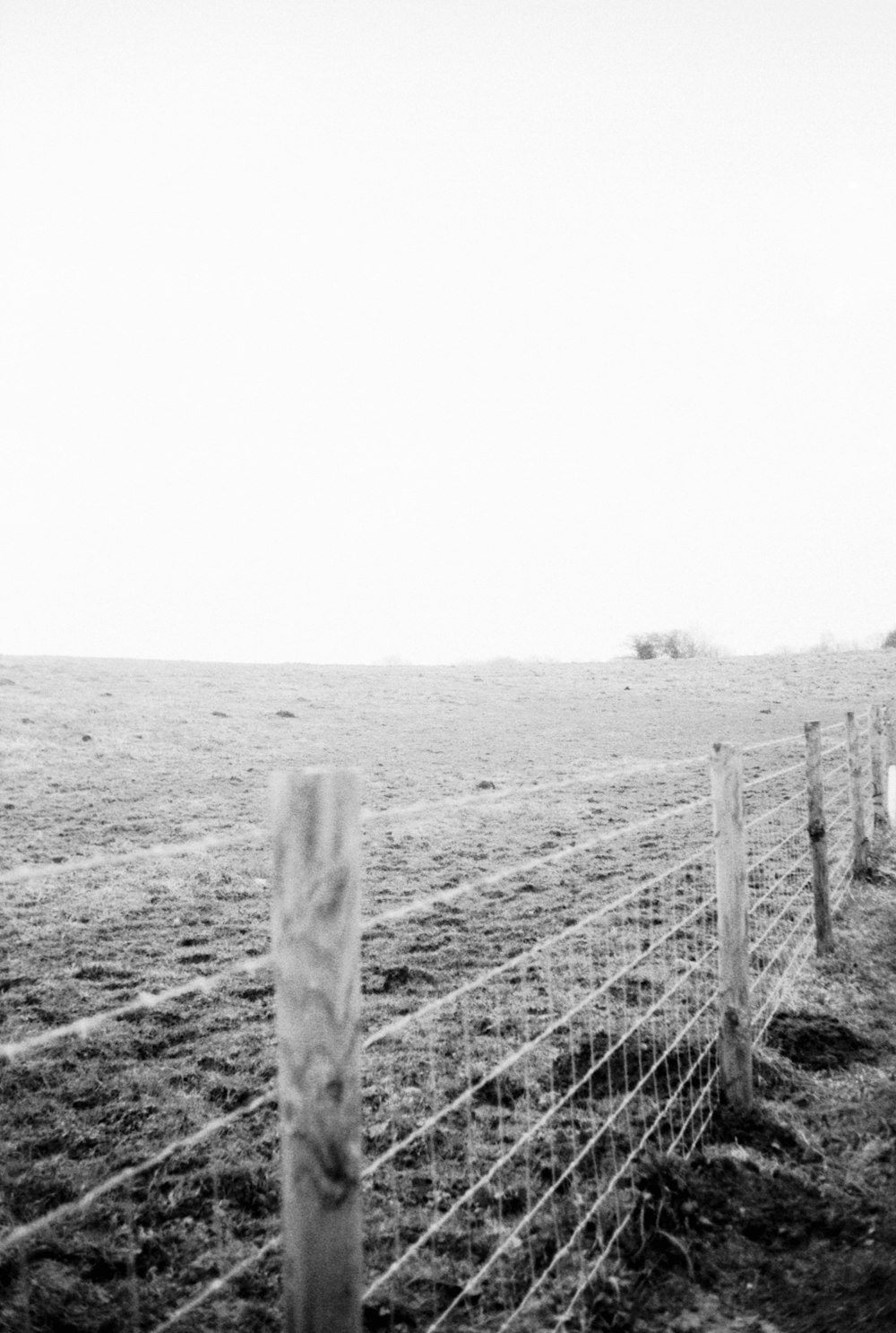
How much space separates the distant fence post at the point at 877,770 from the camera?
32.1 ft

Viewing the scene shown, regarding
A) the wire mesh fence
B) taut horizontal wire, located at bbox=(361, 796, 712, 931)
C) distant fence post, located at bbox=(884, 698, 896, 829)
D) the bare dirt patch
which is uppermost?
taut horizontal wire, located at bbox=(361, 796, 712, 931)

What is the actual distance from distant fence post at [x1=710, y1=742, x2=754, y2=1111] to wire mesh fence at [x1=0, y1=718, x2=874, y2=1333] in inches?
6.4

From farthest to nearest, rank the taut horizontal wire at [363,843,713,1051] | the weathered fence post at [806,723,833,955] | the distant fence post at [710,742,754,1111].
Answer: the weathered fence post at [806,723,833,955] → the distant fence post at [710,742,754,1111] → the taut horizontal wire at [363,843,713,1051]

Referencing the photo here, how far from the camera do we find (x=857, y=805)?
8.25 metres

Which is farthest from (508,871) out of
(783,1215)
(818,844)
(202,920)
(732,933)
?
(202,920)

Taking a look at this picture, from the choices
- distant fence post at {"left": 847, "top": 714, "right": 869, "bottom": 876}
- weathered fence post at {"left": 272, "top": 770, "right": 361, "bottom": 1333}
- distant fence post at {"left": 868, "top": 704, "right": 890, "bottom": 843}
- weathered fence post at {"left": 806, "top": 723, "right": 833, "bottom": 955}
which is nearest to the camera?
weathered fence post at {"left": 272, "top": 770, "right": 361, "bottom": 1333}

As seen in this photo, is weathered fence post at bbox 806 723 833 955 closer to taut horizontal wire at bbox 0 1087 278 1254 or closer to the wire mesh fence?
the wire mesh fence

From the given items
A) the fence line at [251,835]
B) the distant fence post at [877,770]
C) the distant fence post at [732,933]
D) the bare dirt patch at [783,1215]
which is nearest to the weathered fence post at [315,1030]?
the fence line at [251,835]

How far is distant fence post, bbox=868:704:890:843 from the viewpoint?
978 centimetres

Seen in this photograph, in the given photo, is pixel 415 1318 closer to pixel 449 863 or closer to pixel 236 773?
pixel 449 863

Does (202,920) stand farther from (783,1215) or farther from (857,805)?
(857,805)

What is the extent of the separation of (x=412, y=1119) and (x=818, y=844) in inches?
152

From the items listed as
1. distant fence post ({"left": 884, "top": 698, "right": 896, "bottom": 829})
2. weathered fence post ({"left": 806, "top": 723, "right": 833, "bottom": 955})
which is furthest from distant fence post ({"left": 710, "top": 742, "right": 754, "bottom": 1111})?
distant fence post ({"left": 884, "top": 698, "right": 896, "bottom": 829})

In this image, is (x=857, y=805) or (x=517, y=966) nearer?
(x=517, y=966)
